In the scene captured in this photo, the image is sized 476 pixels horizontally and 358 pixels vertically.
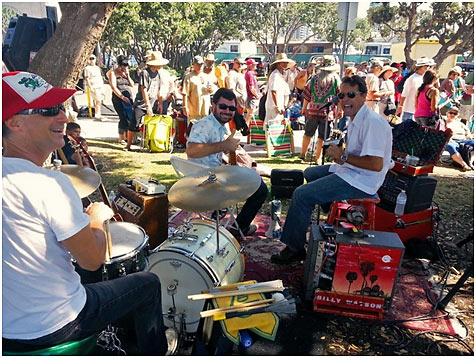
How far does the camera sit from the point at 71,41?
3881mm

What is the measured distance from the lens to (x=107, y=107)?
38.4 feet

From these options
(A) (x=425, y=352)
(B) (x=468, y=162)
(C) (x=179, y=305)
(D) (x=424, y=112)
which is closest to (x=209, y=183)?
(C) (x=179, y=305)

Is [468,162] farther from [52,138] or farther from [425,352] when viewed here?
[52,138]

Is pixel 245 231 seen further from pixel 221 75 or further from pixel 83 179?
pixel 221 75

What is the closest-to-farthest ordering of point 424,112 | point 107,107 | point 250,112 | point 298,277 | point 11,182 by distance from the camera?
point 11,182
point 298,277
point 424,112
point 250,112
point 107,107

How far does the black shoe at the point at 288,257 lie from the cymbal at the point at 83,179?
1957 mm

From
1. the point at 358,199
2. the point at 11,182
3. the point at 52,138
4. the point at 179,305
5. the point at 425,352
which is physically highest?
the point at 52,138

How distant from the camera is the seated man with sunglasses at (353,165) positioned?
3346 mm

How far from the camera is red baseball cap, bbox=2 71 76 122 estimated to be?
1534 mm

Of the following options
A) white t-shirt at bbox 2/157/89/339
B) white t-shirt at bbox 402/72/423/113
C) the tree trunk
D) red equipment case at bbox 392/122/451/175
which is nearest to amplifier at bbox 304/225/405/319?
red equipment case at bbox 392/122/451/175

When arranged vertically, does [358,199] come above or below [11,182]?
below

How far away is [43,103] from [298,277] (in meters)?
2.71

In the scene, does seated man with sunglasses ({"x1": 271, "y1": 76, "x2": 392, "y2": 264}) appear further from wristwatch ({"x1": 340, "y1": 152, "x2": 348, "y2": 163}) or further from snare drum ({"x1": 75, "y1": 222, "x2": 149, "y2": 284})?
snare drum ({"x1": 75, "y1": 222, "x2": 149, "y2": 284})

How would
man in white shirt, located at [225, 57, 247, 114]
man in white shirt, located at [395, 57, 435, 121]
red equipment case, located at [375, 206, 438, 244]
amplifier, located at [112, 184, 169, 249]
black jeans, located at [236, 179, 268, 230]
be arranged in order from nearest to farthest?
amplifier, located at [112, 184, 169, 249]
red equipment case, located at [375, 206, 438, 244]
black jeans, located at [236, 179, 268, 230]
man in white shirt, located at [395, 57, 435, 121]
man in white shirt, located at [225, 57, 247, 114]
